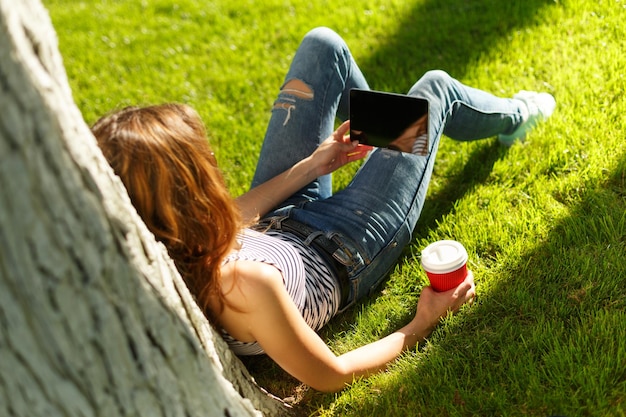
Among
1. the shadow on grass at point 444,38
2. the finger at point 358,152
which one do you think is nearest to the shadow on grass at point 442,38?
the shadow on grass at point 444,38

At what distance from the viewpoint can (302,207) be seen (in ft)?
8.00

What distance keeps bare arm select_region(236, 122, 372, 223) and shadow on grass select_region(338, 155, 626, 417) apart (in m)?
0.70

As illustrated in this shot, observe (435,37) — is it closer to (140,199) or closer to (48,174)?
(140,199)

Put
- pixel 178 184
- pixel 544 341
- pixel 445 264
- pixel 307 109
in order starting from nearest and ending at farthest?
pixel 178 184, pixel 544 341, pixel 445 264, pixel 307 109

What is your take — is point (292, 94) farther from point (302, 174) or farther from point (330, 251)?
point (330, 251)

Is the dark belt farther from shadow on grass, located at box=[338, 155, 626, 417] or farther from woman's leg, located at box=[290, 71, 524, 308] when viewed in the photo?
shadow on grass, located at box=[338, 155, 626, 417]

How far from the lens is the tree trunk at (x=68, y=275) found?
111cm

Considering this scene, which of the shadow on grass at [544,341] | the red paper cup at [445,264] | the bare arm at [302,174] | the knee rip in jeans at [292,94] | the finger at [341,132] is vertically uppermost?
the knee rip in jeans at [292,94]

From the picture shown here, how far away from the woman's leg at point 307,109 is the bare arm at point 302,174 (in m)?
0.06

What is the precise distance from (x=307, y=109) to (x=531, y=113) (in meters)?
0.99

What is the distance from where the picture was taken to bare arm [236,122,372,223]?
2.44 metres

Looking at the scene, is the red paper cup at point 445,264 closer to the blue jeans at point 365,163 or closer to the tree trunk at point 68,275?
the blue jeans at point 365,163

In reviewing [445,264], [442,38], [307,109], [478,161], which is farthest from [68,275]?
[442,38]

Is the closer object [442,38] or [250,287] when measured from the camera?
[250,287]
